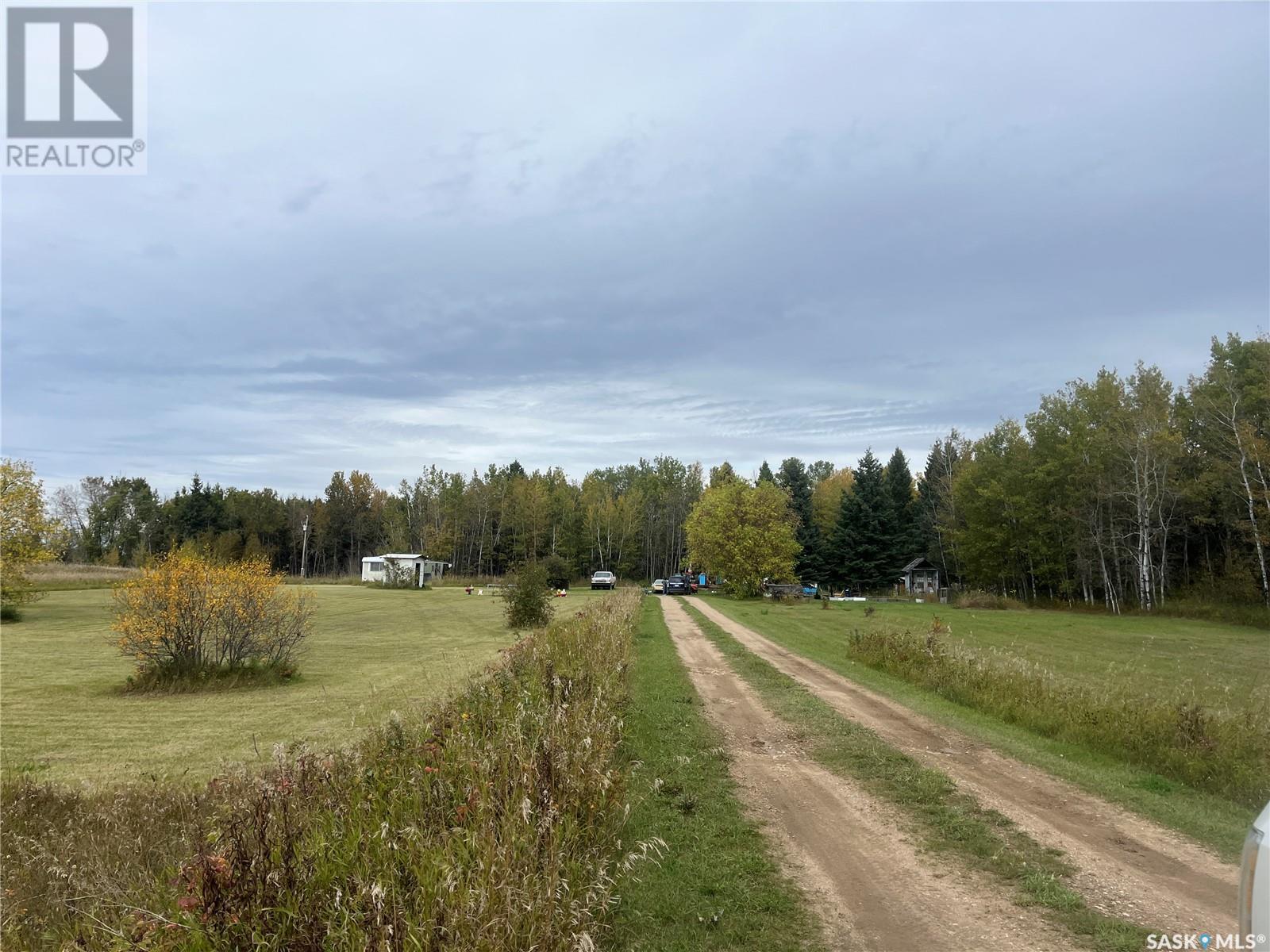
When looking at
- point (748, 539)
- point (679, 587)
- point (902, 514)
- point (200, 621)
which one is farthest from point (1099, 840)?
point (902, 514)

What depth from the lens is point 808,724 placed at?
10.4m

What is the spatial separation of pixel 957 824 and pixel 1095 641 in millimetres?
24302

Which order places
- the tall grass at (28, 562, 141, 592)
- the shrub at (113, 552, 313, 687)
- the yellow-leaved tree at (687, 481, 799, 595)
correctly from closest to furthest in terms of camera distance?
the shrub at (113, 552, 313, 687)
the tall grass at (28, 562, 141, 592)
the yellow-leaved tree at (687, 481, 799, 595)

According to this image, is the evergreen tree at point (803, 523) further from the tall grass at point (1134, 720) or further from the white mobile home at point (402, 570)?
the tall grass at point (1134, 720)

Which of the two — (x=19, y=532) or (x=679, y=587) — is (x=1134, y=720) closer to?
(x=19, y=532)

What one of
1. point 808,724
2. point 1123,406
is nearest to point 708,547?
point 1123,406

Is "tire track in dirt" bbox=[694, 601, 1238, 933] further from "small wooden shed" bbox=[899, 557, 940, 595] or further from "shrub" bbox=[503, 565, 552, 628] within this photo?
"small wooden shed" bbox=[899, 557, 940, 595]

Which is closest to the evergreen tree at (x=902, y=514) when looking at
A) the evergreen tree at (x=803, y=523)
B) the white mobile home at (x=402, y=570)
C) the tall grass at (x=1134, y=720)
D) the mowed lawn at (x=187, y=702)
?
the evergreen tree at (x=803, y=523)

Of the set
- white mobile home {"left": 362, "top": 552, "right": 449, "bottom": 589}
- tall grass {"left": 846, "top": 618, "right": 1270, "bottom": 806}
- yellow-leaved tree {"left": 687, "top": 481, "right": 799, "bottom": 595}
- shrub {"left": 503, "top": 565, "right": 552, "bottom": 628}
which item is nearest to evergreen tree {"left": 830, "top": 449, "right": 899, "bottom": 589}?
yellow-leaved tree {"left": 687, "top": 481, "right": 799, "bottom": 595}

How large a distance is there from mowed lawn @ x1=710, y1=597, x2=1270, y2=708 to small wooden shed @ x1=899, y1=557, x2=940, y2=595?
73.9ft

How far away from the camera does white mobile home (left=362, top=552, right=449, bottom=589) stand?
213 ft

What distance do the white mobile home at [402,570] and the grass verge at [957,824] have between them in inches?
2312

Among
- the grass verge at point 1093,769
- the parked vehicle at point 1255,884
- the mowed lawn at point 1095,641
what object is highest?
the parked vehicle at point 1255,884

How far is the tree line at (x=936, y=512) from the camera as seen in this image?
40250 mm
